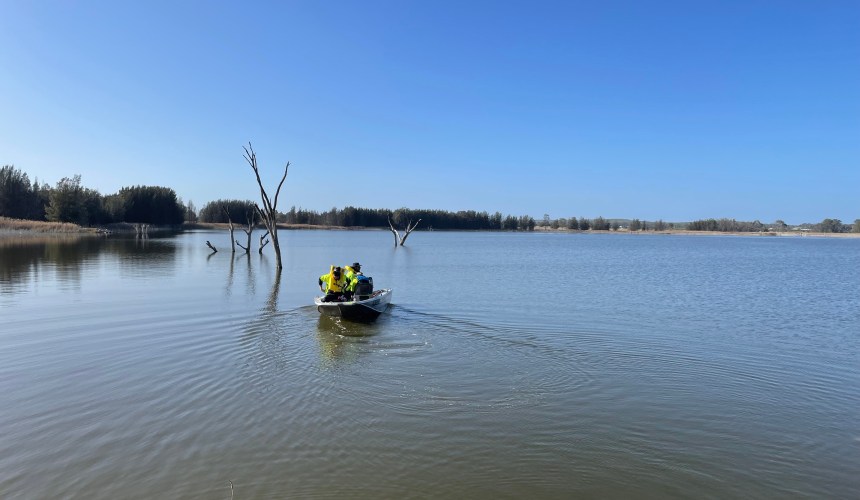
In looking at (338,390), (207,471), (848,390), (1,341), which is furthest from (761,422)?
(1,341)

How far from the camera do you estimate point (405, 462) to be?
6555mm

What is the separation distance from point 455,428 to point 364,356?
4516mm

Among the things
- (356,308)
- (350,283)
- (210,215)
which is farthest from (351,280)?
(210,215)

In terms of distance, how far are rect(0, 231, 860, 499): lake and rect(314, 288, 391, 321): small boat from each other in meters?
0.33

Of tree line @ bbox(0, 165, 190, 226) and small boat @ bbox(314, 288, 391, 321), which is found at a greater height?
tree line @ bbox(0, 165, 190, 226)

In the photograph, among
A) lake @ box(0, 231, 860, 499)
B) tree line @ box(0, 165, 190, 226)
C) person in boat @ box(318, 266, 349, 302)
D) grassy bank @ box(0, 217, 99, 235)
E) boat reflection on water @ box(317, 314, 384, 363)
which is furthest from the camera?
tree line @ box(0, 165, 190, 226)

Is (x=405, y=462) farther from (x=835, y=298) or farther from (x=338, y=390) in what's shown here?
(x=835, y=298)

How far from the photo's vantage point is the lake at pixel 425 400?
6.21 m

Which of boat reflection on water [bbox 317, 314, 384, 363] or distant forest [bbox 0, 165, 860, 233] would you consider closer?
boat reflection on water [bbox 317, 314, 384, 363]

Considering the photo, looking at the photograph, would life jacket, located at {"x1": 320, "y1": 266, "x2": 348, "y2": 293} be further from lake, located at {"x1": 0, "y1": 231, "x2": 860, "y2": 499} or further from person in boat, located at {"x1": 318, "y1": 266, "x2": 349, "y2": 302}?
lake, located at {"x1": 0, "y1": 231, "x2": 860, "y2": 499}

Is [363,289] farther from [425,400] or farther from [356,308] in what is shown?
[425,400]

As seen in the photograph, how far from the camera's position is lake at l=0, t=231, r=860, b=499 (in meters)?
6.21

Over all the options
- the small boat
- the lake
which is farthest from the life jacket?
the lake

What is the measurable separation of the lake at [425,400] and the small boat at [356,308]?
0.33 m
